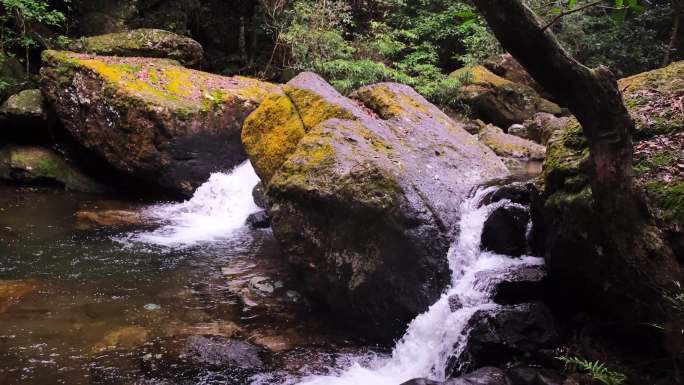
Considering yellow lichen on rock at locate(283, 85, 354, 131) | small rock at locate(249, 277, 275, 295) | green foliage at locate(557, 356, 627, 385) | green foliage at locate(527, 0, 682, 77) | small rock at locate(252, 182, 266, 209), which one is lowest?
A: small rock at locate(249, 277, 275, 295)

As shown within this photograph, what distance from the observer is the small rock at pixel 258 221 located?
30.2 feet

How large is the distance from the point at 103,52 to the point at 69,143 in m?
2.87

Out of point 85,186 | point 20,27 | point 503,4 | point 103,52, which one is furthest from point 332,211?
point 20,27

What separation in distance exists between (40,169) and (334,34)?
8.44 meters

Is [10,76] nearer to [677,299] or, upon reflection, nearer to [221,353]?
[221,353]

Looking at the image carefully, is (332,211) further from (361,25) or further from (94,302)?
(361,25)

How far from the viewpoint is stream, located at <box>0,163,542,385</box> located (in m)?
4.60

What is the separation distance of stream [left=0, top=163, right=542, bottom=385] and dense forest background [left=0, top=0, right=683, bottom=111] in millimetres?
6891

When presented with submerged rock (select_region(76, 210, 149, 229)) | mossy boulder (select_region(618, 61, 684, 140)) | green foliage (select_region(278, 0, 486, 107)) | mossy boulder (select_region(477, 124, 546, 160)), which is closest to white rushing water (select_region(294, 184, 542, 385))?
mossy boulder (select_region(618, 61, 684, 140))

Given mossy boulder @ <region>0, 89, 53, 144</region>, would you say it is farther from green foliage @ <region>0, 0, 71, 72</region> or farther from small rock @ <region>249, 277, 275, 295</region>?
small rock @ <region>249, 277, 275, 295</region>

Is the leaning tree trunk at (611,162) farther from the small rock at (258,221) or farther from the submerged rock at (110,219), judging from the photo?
the submerged rock at (110,219)

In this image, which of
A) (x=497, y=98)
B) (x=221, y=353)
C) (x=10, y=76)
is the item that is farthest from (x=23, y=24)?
(x=497, y=98)

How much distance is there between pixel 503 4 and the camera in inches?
119

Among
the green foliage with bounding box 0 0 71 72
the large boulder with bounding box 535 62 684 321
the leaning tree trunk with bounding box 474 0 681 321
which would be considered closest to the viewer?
the leaning tree trunk with bounding box 474 0 681 321
